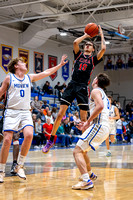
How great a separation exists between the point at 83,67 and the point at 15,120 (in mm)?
1666

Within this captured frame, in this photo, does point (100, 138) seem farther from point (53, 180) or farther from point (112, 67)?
point (112, 67)

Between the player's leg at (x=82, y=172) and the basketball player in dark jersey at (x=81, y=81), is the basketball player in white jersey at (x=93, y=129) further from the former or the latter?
the basketball player in dark jersey at (x=81, y=81)

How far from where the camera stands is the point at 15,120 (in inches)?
200

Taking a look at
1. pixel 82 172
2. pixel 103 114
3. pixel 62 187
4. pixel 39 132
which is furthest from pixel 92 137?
pixel 39 132

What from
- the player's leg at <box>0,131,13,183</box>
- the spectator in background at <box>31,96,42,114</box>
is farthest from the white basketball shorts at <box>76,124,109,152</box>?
the spectator in background at <box>31,96,42,114</box>

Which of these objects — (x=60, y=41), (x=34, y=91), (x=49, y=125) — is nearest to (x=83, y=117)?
(x=49, y=125)

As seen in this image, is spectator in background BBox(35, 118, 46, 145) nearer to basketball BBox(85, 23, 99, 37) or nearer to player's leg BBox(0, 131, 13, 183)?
basketball BBox(85, 23, 99, 37)

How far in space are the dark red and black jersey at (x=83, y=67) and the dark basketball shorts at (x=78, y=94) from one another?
0.11 m

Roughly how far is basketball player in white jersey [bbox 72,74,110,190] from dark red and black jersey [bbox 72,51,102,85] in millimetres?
1062

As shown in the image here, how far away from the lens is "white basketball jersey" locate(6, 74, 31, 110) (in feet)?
16.9

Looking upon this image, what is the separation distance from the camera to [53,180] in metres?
5.15

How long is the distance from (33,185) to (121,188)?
1270 millimetres

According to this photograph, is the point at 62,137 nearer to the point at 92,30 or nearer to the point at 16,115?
the point at 92,30

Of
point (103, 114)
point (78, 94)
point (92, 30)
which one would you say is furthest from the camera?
point (78, 94)
